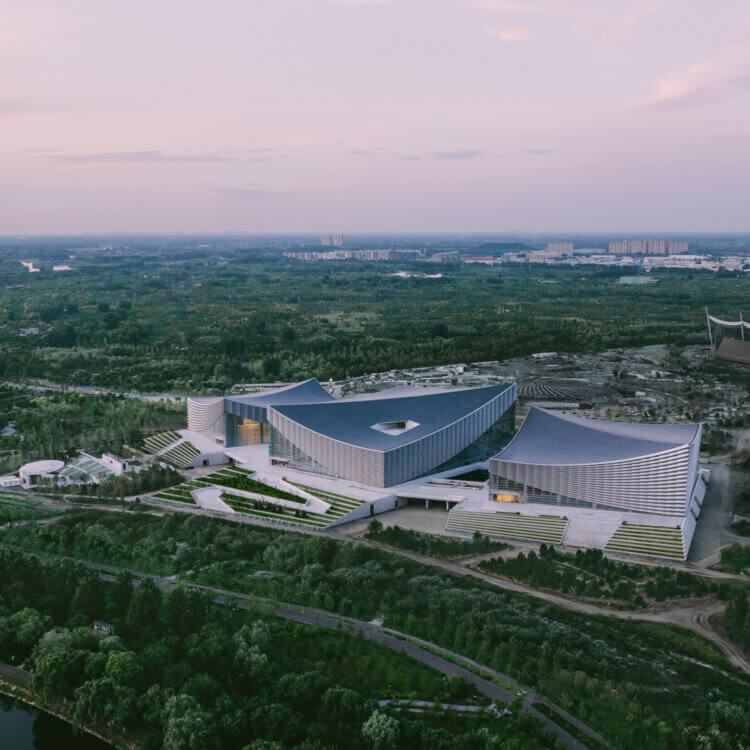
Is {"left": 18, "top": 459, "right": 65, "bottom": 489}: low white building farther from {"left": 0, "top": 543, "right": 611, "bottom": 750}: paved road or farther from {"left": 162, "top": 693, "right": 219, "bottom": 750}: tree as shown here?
{"left": 162, "top": 693, "right": 219, "bottom": 750}: tree

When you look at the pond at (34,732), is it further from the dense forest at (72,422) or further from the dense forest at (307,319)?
the dense forest at (307,319)

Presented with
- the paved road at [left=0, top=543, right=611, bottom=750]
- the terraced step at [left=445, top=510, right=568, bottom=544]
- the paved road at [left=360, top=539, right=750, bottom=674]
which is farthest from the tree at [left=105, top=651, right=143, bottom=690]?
the terraced step at [left=445, top=510, right=568, bottom=544]

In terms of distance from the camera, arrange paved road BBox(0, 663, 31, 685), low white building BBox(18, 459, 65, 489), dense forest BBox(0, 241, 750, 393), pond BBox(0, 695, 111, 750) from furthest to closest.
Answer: dense forest BBox(0, 241, 750, 393) < low white building BBox(18, 459, 65, 489) < paved road BBox(0, 663, 31, 685) < pond BBox(0, 695, 111, 750)

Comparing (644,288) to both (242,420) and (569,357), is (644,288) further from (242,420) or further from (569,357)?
(242,420)

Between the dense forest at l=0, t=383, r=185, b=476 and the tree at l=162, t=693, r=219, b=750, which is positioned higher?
the dense forest at l=0, t=383, r=185, b=476

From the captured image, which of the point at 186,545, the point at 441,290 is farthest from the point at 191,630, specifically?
the point at 441,290

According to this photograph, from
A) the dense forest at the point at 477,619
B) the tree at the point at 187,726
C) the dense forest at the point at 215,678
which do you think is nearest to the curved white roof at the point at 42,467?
the dense forest at the point at 477,619

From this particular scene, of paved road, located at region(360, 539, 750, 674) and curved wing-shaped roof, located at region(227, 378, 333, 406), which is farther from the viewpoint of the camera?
curved wing-shaped roof, located at region(227, 378, 333, 406)
